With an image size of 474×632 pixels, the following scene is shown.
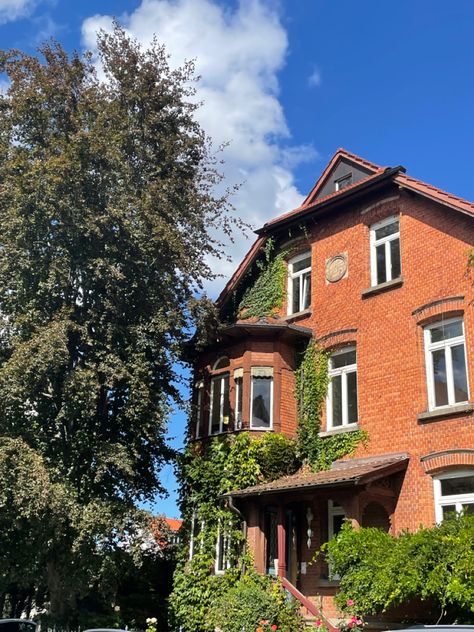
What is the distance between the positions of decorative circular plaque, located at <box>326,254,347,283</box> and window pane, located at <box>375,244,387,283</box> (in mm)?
985

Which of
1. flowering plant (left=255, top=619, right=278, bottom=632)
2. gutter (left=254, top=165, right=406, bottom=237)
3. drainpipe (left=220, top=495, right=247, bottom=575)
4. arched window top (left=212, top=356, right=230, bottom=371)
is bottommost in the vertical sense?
flowering plant (left=255, top=619, right=278, bottom=632)

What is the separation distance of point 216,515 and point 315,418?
3649 millimetres

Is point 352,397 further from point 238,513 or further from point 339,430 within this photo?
point 238,513

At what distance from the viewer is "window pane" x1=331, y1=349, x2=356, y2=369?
17203 mm

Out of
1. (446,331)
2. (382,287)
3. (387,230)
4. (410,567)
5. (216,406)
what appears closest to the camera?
Answer: (410,567)

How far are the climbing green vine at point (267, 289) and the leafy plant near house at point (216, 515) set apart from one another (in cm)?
437

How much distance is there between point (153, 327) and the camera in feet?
56.0

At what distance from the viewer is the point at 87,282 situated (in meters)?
16.8

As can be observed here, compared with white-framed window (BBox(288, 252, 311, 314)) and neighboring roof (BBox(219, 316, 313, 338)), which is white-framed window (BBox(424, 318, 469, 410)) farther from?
white-framed window (BBox(288, 252, 311, 314))

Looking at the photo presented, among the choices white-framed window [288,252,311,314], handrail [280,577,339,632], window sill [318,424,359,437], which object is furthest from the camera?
white-framed window [288,252,311,314]

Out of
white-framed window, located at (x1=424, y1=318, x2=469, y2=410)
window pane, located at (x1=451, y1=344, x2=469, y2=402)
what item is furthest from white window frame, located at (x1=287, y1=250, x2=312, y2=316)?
window pane, located at (x1=451, y1=344, x2=469, y2=402)

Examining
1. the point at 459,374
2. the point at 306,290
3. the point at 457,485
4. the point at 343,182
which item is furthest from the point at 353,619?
the point at 343,182

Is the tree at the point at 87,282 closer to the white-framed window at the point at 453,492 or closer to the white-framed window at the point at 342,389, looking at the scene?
the white-framed window at the point at 342,389

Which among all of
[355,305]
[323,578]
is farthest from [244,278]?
[323,578]
